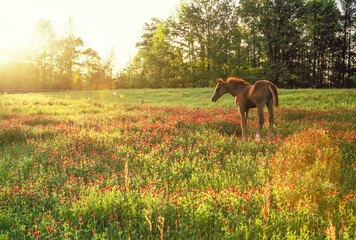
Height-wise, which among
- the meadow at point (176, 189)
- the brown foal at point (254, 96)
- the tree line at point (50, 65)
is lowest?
the meadow at point (176, 189)

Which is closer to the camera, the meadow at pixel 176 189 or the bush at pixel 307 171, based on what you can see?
the meadow at pixel 176 189

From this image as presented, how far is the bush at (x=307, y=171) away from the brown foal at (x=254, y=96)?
4.48 ft

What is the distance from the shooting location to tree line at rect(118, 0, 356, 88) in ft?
148

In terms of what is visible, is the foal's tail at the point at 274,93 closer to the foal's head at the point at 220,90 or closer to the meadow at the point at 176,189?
the meadow at the point at 176,189

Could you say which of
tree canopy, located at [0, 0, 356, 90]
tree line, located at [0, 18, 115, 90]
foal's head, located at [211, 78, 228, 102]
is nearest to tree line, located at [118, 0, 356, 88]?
tree canopy, located at [0, 0, 356, 90]

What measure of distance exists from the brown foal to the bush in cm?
137

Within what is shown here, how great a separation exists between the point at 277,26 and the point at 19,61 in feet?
225

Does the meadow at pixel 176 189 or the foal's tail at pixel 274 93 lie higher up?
the foal's tail at pixel 274 93

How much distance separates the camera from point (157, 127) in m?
9.22

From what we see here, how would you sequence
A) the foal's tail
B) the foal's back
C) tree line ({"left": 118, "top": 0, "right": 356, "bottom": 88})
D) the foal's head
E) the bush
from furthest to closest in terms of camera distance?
1. tree line ({"left": 118, "top": 0, "right": 356, "bottom": 88})
2. the foal's head
3. the foal's back
4. the foal's tail
5. the bush

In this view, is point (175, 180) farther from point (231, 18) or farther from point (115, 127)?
point (231, 18)

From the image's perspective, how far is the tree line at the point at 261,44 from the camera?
4506 centimetres

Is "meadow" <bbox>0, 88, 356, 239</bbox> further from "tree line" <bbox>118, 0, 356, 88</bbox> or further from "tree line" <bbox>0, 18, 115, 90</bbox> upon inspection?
"tree line" <bbox>0, 18, 115, 90</bbox>

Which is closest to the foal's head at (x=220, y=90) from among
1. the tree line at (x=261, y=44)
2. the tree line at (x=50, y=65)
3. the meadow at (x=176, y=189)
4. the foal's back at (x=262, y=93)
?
the foal's back at (x=262, y=93)
